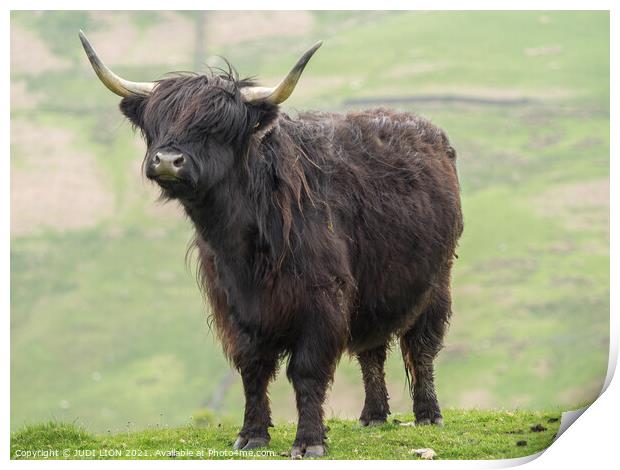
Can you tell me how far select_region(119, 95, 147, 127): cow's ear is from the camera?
30.3ft

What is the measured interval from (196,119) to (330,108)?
4442 centimetres

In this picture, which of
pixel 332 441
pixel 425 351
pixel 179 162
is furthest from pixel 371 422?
pixel 179 162

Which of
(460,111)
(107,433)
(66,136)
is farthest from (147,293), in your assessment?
(107,433)

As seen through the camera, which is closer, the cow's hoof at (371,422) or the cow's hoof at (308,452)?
the cow's hoof at (308,452)

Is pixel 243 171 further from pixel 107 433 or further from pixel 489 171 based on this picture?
pixel 489 171

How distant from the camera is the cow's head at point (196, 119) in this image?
335 inches

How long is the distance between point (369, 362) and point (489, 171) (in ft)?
192

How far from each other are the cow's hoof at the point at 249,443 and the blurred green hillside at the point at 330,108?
1387 inches

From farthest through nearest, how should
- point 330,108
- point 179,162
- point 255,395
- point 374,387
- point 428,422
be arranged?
point 330,108 < point 374,387 < point 428,422 < point 255,395 < point 179,162

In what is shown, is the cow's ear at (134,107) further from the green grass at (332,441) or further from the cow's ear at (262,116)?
the green grass at (332,441)

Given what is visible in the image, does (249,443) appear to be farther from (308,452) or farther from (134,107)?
(134,107)

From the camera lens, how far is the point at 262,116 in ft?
29.9

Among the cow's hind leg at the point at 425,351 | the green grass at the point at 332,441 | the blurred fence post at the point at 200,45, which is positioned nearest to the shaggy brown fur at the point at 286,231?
the green grass at the point at 332,441

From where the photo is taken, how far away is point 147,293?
62.1 metres
